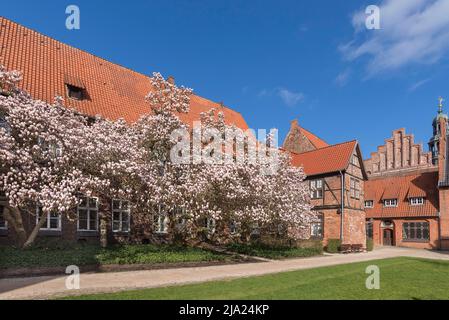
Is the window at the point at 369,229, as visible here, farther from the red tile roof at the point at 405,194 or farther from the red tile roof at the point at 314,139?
the red tile roof at the point at 314,139

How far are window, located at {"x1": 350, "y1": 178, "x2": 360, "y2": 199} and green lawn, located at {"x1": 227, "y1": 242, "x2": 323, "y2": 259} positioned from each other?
8.78m

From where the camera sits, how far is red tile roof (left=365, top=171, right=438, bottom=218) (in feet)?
124

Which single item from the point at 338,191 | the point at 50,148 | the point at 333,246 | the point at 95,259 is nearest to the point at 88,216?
the point at 95,259

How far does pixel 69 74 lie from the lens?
22.0m

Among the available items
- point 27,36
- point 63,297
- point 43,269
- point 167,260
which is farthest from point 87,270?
point 27,36

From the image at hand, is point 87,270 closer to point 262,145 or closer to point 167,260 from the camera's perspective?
point 167,260

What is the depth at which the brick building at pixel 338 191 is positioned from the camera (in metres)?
30.8

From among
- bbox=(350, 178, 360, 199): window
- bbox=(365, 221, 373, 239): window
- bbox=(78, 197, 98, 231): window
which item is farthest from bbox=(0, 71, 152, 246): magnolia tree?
bbox=(365, 221, 373, 239): window

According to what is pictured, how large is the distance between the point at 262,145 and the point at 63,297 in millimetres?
13911

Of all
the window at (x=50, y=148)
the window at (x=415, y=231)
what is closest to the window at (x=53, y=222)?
the window at (x=50, y=148)

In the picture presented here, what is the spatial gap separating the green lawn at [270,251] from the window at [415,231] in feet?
60.2

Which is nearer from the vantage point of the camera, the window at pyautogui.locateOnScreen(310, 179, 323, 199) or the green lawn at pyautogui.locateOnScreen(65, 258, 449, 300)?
the green lawn at pyautogui.locateOnScreen(65, 258, 449, 300)

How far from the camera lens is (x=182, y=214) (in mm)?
17328

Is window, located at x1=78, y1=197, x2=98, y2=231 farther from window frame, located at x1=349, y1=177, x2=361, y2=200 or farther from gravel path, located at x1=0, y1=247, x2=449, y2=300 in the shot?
window frame, located at x1=349, y1=177, x2=361, y2=200
